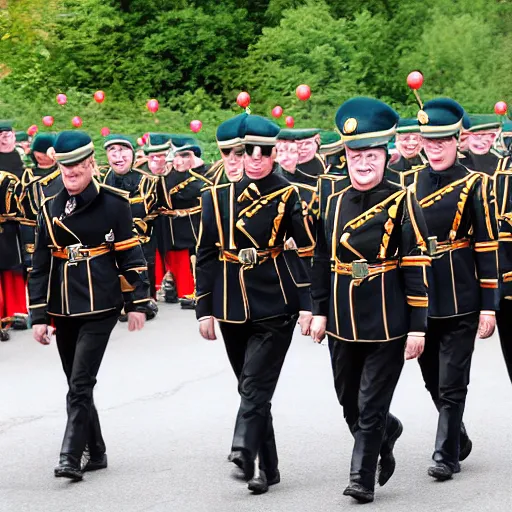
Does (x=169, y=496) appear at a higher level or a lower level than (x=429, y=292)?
lower

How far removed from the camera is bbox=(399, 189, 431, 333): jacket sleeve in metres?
7.56

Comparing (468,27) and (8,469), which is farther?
(468,27)

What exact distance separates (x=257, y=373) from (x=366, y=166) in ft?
4.07

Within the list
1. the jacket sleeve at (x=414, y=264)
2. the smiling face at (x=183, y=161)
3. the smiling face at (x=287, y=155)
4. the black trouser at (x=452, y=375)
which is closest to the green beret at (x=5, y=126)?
the smiling face at (x=287, y=155)

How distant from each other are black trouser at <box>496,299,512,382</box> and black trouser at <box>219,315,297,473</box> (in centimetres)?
146

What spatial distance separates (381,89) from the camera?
40875mm

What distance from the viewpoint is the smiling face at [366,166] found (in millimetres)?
7520

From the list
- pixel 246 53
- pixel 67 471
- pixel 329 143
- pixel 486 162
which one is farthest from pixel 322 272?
pixel 246 53

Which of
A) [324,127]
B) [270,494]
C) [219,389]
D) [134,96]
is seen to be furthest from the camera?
[134,96]

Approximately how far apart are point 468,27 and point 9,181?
27.6 metres

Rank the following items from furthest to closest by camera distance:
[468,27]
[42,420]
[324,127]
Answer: [468,27] < [324,127] < [42,420]

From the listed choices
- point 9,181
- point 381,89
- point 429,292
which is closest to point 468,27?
point 381,89

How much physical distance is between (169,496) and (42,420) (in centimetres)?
253

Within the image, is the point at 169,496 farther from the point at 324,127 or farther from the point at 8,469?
the point at 324,127
